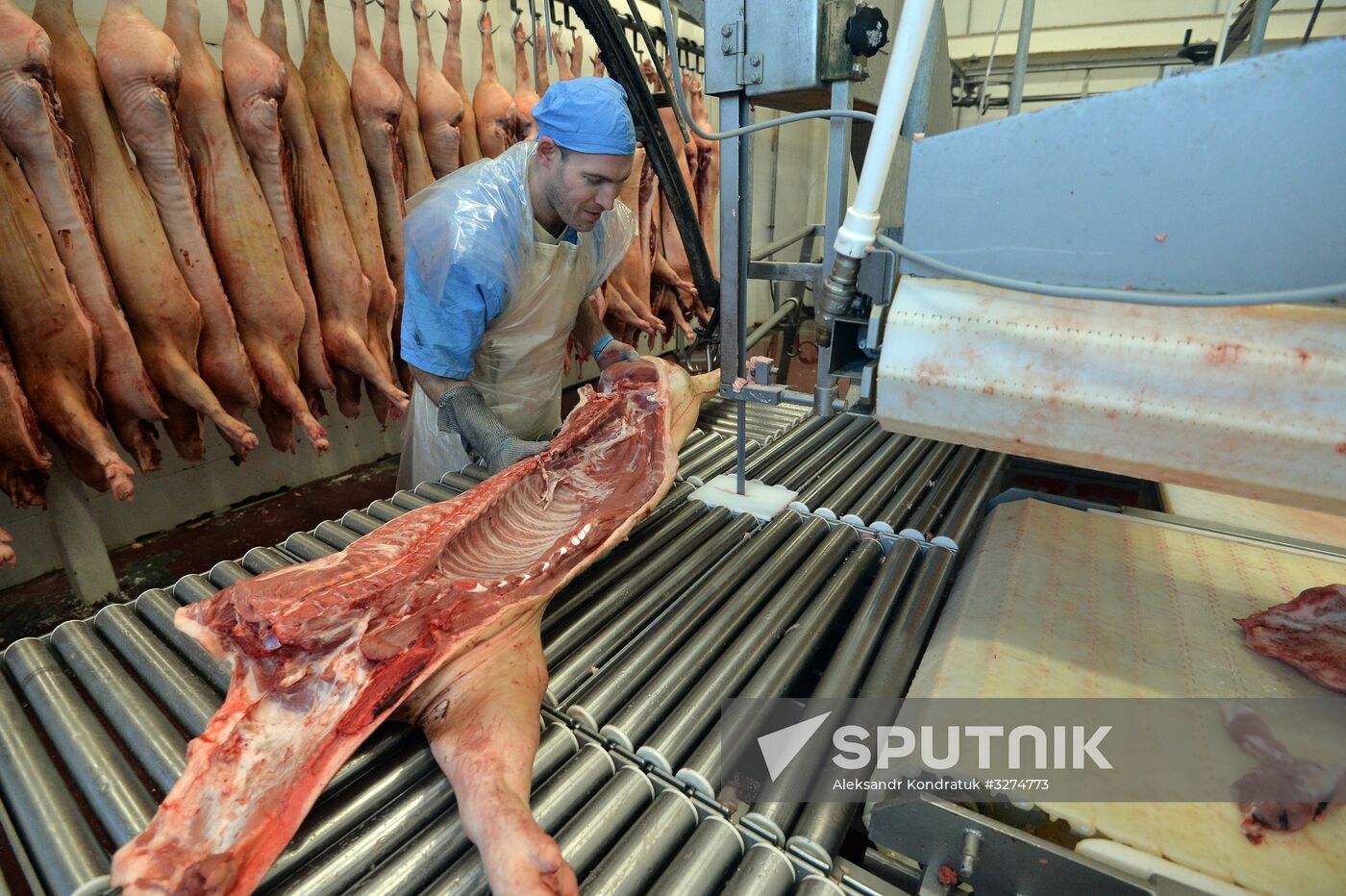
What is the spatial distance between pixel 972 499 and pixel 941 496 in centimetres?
10

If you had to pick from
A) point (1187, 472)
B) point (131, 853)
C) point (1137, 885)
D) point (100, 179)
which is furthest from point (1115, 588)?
point (100, 179)

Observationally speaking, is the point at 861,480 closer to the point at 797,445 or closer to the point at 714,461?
the point at 797,445

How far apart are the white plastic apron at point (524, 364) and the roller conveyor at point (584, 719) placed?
108 cm

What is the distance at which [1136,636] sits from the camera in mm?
1448

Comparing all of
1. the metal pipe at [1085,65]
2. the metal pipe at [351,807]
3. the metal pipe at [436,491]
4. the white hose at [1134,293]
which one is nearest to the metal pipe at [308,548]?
the metal pipe at [436,491]

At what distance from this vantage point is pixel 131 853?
93cm

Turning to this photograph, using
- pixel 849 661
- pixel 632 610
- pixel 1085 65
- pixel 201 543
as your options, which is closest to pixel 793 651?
pixel 849 661

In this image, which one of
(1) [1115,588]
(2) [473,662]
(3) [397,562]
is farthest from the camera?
(1) [1115,588]

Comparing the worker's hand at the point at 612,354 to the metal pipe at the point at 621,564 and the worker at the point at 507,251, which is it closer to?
the worker at the point at 507,251

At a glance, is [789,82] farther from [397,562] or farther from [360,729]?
[360,729]

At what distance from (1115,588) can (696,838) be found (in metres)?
1.18

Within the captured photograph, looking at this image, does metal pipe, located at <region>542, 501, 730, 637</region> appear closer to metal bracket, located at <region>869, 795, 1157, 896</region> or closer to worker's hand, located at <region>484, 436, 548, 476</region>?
worker's hand, located at <region>484, 436, 548, 476</region>

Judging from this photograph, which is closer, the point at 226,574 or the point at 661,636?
the point at 661,636

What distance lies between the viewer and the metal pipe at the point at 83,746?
3.59ft
